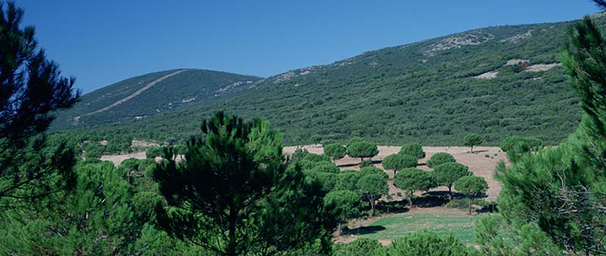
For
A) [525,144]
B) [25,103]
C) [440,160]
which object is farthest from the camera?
[440,160]

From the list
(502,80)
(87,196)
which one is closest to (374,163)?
(87,196)

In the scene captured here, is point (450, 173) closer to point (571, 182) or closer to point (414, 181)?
point (414, 181)

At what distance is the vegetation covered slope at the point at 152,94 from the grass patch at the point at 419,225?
110m

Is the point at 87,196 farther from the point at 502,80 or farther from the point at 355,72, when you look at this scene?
the point at 355,72

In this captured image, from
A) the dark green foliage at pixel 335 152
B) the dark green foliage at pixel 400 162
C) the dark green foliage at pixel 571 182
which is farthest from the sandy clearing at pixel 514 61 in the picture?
the dark green foliage at pixel 571 182

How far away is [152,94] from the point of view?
15750 centimetres

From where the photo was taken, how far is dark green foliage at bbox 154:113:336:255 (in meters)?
7.63

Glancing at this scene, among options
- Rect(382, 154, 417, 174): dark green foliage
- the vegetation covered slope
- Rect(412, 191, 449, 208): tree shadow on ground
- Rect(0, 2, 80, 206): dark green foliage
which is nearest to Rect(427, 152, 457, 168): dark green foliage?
Rect(382, 154, 417, 174): dark green foliage

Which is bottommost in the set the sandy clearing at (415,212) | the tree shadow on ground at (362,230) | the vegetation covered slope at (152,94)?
the sandy clearing at (415,212)

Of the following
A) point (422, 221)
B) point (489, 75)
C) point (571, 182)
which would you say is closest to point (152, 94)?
point (489, 75)

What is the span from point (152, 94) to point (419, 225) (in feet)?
480

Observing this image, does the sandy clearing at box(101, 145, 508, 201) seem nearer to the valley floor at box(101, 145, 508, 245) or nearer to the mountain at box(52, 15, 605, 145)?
the valley floor at box(101, 145, 508, 245)

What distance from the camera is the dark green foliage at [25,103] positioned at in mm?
5406

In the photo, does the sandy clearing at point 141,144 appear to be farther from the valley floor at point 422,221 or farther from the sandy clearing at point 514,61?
the sandy clearing at point 514,61
